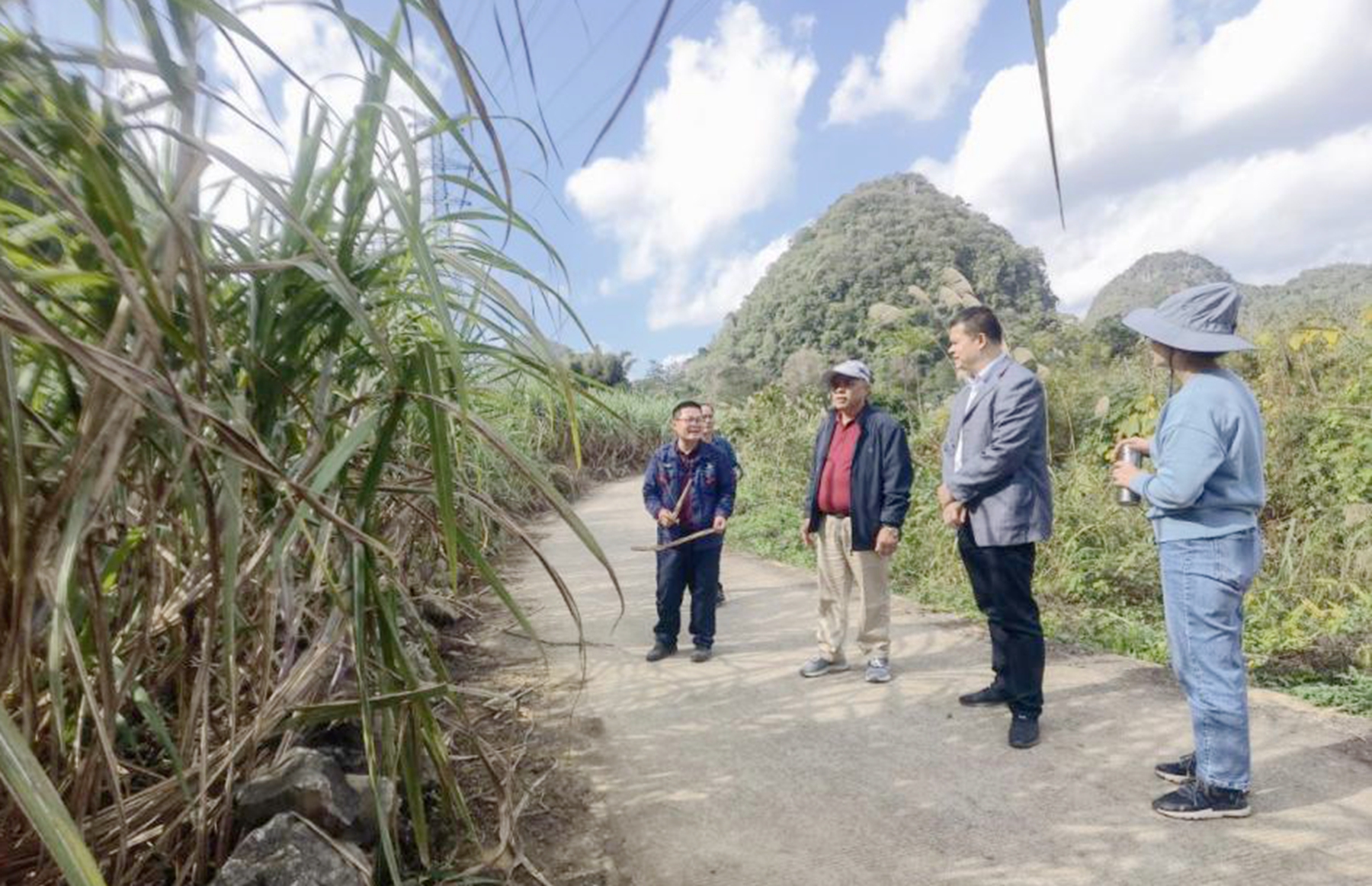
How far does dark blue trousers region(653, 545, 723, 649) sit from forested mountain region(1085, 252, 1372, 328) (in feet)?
7.97

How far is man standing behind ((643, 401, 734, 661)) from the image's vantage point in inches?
170

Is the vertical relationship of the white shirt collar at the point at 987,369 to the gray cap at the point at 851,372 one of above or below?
below

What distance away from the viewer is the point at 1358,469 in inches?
207

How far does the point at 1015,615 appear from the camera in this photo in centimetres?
310

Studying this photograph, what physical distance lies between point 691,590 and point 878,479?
1.33 metres

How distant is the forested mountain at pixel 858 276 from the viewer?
122 feet

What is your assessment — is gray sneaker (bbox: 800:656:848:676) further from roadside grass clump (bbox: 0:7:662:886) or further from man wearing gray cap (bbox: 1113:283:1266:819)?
roadside grass clump (bbox: 0:7:662:886)

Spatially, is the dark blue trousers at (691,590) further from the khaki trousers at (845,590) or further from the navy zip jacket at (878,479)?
the navy zip jacket at (878,479)

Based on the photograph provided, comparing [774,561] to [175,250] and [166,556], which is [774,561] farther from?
[175,250]

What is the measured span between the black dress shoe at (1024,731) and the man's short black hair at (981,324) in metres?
1.50

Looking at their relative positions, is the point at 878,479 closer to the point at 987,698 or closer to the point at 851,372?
the point at 851,372

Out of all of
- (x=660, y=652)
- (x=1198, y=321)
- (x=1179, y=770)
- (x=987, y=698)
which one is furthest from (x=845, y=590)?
(x=1198, y=321)

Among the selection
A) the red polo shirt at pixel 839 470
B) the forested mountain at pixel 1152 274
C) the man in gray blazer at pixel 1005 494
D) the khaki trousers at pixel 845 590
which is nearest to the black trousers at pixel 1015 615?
the man in gray blazer at pixel 1005 494

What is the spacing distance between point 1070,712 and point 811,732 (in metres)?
1.11
